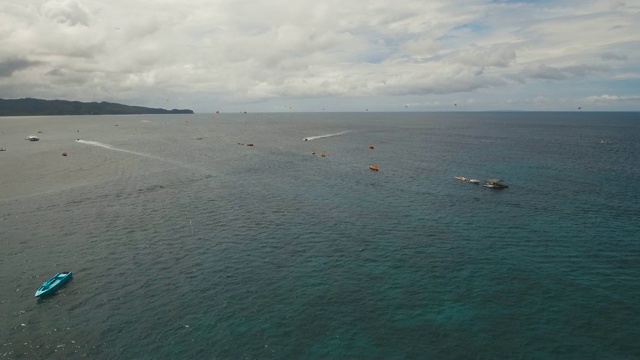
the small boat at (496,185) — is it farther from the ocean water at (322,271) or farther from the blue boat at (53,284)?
the blue boat at (53,284)

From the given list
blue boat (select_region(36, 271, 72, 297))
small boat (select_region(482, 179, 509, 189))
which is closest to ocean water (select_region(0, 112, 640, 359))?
blue boat (select_region(36, 271, 72, 297))

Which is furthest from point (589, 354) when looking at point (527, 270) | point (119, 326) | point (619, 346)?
point (119, 326)

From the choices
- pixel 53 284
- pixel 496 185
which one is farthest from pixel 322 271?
pixel 496 185

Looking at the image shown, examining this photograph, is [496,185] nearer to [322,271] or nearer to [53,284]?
[322,271]

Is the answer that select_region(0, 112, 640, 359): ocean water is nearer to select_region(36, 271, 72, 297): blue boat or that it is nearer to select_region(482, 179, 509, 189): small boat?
select_region(36, 271, 72, 297): blue boat

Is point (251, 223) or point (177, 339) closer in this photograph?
point (177, 339)

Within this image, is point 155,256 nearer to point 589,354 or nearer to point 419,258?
point 419,258

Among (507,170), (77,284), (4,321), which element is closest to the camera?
(4,321)
